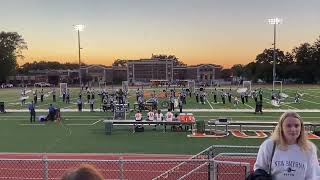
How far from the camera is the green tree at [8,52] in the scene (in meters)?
130

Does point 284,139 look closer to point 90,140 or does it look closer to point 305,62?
point 90,140

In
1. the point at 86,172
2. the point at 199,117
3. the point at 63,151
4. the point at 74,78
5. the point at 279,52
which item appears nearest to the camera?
the point at 86,172

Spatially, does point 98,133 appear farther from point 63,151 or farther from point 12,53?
point 12,53

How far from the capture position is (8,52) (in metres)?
134

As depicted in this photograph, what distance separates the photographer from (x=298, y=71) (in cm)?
13350

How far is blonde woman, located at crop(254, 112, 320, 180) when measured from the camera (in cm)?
412

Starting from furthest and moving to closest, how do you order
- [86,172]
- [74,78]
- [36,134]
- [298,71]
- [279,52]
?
1. [74,78]
2. [279,52]
3. [298,71]
4. [36,134]
5. [86,172]

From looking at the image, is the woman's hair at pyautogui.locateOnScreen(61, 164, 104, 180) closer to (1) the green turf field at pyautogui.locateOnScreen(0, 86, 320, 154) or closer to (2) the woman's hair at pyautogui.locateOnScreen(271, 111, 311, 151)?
(2) the woman's hair at pyautogui.locateOnScreen(271, 111, 311, 151)

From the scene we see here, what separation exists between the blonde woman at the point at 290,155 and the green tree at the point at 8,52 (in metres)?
132

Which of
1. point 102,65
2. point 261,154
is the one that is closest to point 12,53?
point 102,65

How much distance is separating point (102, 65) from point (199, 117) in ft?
552

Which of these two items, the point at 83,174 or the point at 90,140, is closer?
the point at 83,174

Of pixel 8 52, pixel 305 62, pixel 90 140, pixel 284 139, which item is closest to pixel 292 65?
pixel 305 62

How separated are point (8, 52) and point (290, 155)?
450 feet
